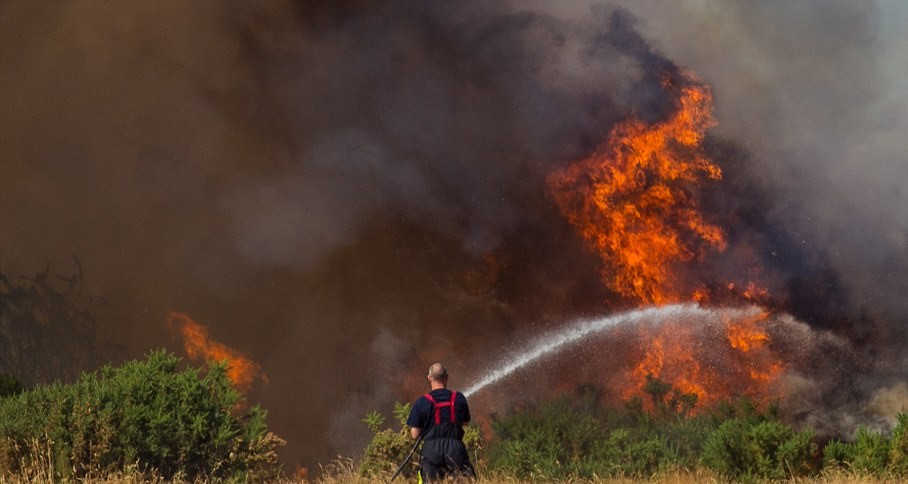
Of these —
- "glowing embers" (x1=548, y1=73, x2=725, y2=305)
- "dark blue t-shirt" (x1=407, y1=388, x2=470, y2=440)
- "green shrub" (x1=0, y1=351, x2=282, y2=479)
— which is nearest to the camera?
"dark blue t-shirt" (x1=407, y1=388, x2=470, y2=440)

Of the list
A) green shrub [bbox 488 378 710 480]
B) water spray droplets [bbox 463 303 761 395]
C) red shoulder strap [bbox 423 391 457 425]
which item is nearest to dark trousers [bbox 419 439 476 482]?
red shoulder strap [bbox 423 391 457 425]

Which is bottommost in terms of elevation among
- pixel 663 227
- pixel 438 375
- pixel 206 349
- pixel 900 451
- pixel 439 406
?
pixel 439 406

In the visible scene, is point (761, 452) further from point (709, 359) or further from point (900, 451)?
point (709, 359)

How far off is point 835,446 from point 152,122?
18433 millimetres

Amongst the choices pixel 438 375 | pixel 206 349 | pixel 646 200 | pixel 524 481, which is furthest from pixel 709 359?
pixel 438 375

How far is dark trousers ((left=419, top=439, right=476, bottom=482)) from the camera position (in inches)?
448

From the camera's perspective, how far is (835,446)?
1465cm

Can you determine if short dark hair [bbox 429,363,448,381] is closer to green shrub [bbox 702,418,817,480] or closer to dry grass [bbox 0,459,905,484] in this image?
dry grass [bbox 0,459,905,484]

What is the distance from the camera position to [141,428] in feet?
47.3

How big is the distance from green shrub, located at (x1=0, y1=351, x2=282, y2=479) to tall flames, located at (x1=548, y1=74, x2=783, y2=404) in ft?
42.0

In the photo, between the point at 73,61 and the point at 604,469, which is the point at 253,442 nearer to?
the point at 604,469

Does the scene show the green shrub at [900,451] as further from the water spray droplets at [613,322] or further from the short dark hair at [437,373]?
the water spray droplets at [613,322]

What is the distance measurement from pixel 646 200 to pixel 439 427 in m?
16.3

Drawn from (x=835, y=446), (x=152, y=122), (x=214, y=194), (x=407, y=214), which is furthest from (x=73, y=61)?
(x=835, y=446)
